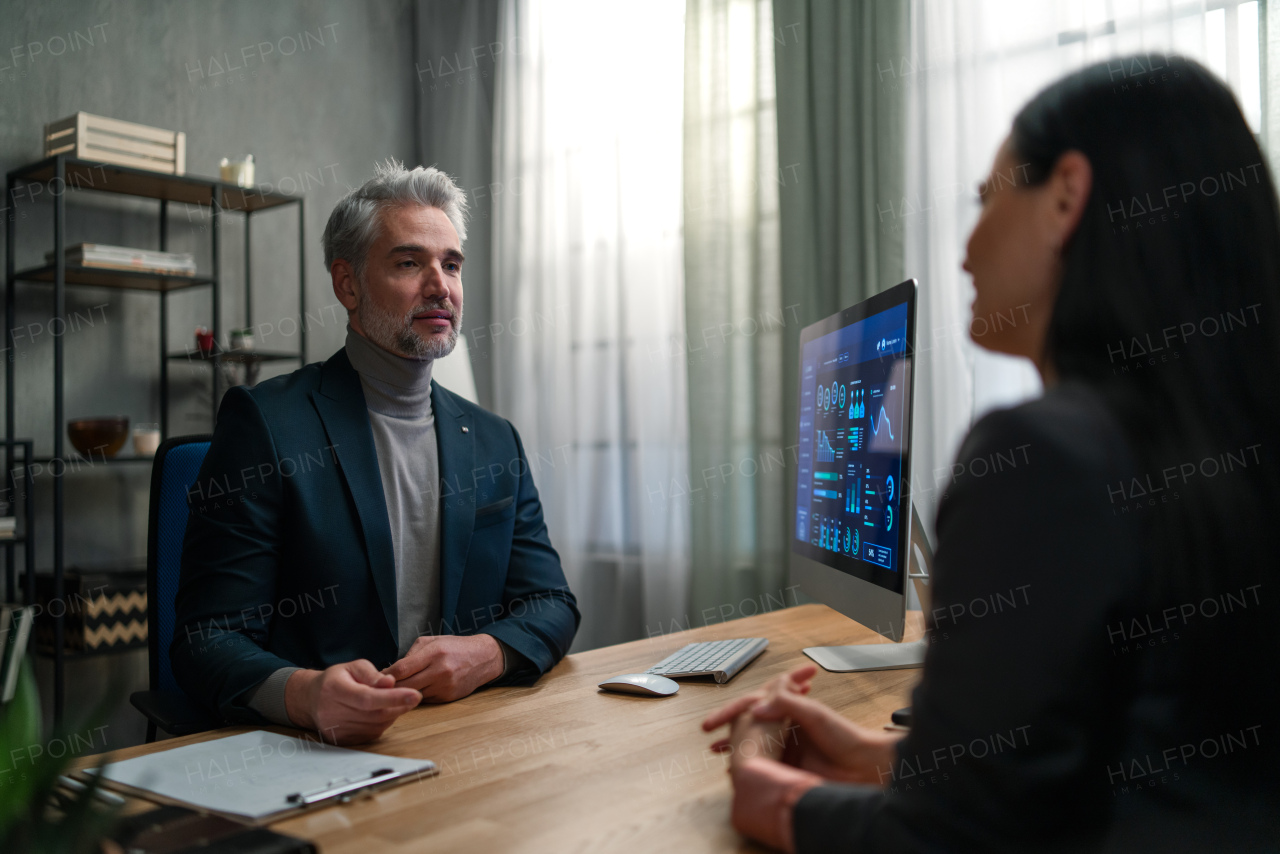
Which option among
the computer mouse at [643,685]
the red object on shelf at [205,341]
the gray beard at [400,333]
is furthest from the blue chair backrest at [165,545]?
the red object on shelf at [205,341]

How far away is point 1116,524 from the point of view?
0.53 meters

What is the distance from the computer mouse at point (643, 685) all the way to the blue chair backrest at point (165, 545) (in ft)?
2.68

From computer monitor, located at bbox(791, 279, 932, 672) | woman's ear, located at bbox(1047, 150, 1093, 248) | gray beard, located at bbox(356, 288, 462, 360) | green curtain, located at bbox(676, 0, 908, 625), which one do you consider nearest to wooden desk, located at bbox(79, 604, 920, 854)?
computer monitor, located at bbox(791, 279, 932, 672)

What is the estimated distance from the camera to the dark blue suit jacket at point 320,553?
136cm

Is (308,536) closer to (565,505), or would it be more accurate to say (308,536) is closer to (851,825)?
(851,825)

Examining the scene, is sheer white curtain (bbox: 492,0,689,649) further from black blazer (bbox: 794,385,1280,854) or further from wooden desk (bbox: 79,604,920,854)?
black blazer (bbox: 794,385,1280,854)

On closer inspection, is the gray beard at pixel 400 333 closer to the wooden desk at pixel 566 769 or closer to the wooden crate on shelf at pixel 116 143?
the wooden desk at pixel 566 769

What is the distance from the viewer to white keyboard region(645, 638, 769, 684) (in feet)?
4.39

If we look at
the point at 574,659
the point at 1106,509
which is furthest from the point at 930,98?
the point at 1106,509

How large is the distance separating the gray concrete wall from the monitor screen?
2.65 meters

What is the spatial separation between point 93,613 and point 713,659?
237 centimetres

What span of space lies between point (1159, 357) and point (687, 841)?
21.3 inches

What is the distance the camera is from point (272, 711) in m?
1.15

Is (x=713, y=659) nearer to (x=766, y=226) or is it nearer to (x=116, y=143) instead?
(x=766, y=226)
